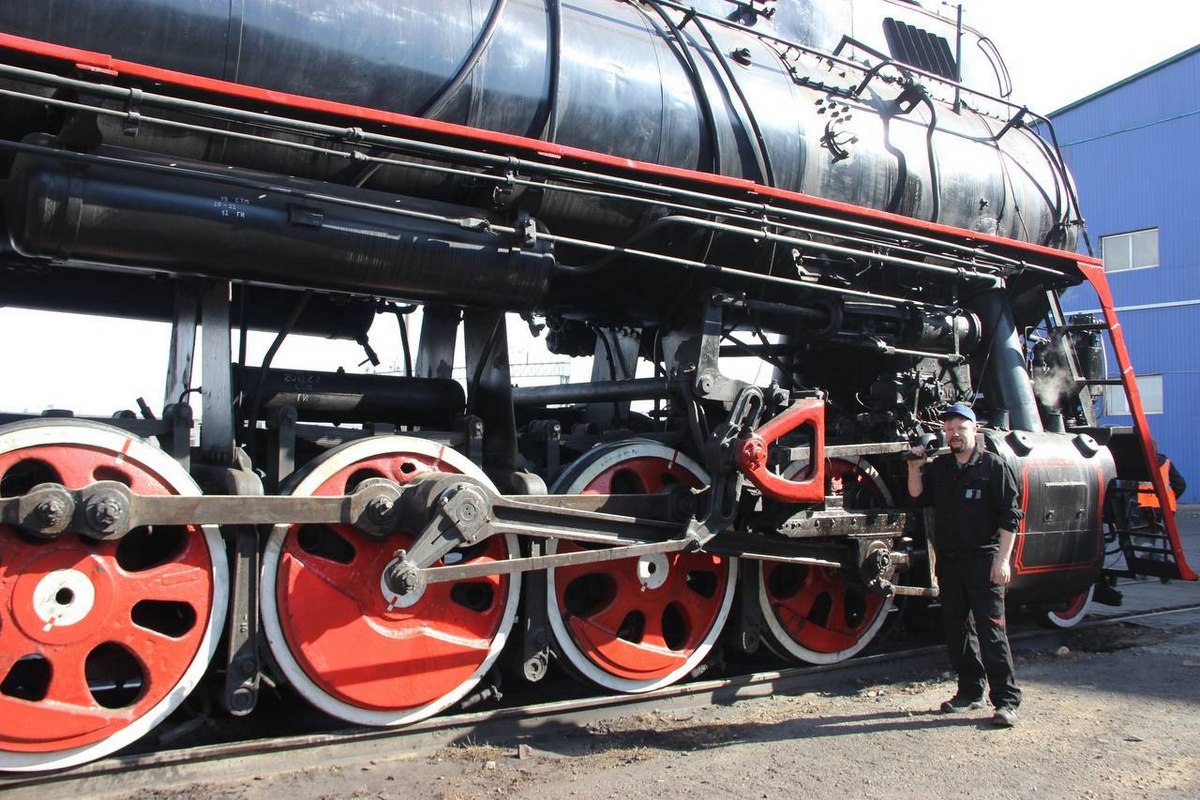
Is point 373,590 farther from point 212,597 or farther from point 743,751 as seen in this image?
point 743,751

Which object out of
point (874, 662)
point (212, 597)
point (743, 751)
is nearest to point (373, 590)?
point (212, 597)

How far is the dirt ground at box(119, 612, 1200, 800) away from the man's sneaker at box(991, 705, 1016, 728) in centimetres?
5

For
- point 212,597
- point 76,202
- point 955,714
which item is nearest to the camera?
point 76,202

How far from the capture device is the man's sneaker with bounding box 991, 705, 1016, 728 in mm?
4371

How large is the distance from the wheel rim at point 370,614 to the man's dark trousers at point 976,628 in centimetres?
217

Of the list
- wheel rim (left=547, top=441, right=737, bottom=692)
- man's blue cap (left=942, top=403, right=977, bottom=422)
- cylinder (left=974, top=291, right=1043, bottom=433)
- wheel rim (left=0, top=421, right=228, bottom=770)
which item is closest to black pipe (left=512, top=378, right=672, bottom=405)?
wheel rim (left=547, top=441, right=737, bottom=692)

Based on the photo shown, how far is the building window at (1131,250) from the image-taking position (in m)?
21.4

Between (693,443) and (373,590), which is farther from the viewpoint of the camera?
(693,443)

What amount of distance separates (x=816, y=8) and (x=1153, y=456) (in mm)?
3565

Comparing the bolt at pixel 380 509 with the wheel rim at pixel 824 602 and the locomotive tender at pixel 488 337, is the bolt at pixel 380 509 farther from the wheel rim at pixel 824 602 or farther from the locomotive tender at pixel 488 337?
the wheel rim at pixel 824 602

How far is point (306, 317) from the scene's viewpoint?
4.93 m

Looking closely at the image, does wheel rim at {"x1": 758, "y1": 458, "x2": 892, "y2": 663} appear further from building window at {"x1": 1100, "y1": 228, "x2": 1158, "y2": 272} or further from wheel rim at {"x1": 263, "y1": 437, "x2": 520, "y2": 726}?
building window at {"x1": 1100, "y1": 228, "x2": 1158, "y2": 272}

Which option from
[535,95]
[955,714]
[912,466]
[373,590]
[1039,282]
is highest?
[535,95]

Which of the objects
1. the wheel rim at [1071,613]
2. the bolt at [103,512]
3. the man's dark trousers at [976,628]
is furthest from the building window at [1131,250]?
the bolt at [103,512]
